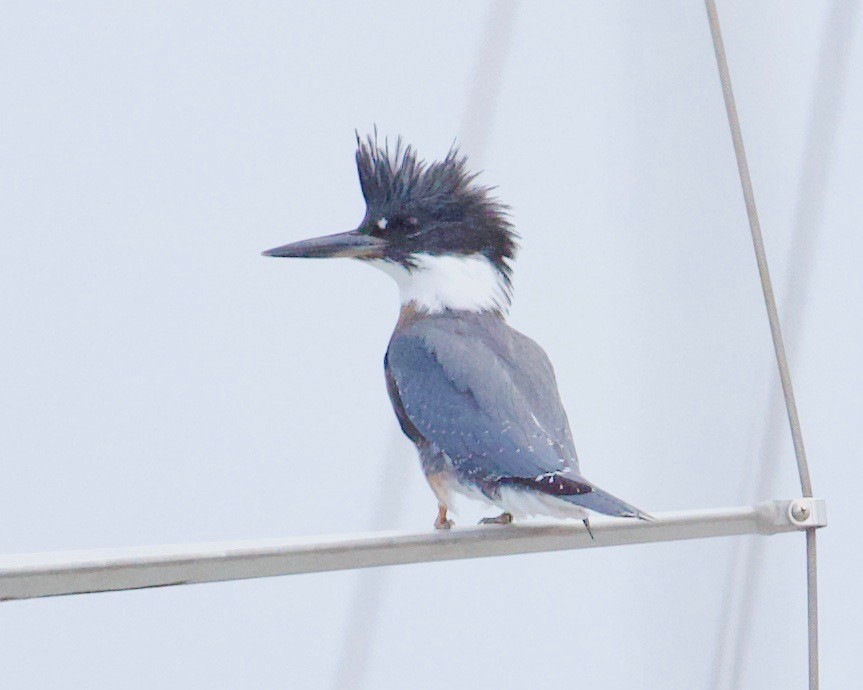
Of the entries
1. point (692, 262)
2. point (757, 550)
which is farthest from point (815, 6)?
point (757, 550)

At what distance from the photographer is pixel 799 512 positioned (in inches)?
30.2

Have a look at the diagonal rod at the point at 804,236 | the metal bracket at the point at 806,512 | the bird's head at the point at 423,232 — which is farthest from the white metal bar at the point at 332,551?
the diagonal rod at the point at 804,236

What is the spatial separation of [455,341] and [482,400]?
5 centimetres

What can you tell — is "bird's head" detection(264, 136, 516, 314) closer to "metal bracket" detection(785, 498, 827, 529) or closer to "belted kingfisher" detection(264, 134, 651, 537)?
"belted kingfisher" detection(264, 134, 651, 537)

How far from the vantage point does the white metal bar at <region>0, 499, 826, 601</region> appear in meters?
0.49

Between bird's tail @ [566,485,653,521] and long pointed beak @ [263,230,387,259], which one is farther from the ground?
long pointed beak @ [263,230,387,259]

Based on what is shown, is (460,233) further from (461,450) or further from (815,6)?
(815,6)

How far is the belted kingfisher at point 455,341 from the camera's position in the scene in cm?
68

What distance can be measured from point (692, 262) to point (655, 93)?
0.21 m

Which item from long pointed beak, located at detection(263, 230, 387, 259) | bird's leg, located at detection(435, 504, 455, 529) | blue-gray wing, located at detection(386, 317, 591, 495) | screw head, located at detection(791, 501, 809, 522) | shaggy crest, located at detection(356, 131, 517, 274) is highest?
shaggy crest, located at detection(356, 131, 517, 274)

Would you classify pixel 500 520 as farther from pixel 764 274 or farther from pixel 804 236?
pixel 804 236

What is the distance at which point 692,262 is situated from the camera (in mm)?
1293

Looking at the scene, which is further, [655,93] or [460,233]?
[655,93]

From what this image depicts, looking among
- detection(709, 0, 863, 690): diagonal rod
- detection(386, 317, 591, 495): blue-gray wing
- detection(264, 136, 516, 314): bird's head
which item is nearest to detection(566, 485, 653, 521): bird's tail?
detection(386, 317, 591, 495): blue-gray wing
